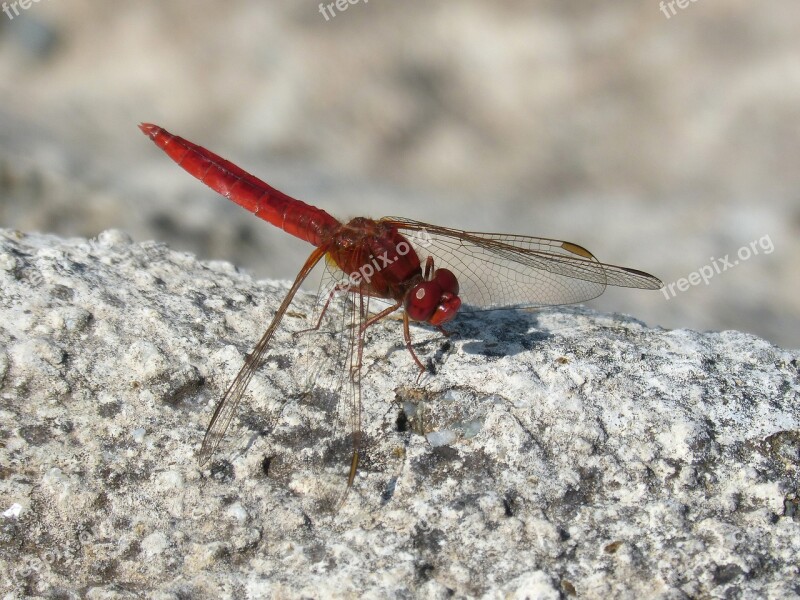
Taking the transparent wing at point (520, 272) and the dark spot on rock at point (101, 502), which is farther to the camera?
the transparent wing at point (520, 272)

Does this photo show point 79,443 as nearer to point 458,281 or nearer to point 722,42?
point 458,281

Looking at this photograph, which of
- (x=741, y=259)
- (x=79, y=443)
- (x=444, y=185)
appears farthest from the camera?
(x=444, y=185)

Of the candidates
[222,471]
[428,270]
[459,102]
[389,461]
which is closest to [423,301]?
[428,270]

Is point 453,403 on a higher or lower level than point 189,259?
lower

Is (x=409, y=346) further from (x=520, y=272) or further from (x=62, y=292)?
(x=62, y=292)

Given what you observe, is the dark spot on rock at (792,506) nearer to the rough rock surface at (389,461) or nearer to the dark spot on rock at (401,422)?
the rough rock surface at (389,461)

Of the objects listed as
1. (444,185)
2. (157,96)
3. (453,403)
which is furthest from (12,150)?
(453,403)

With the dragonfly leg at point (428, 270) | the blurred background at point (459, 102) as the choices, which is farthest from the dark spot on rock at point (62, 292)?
the blurred background at point (459, 102)
